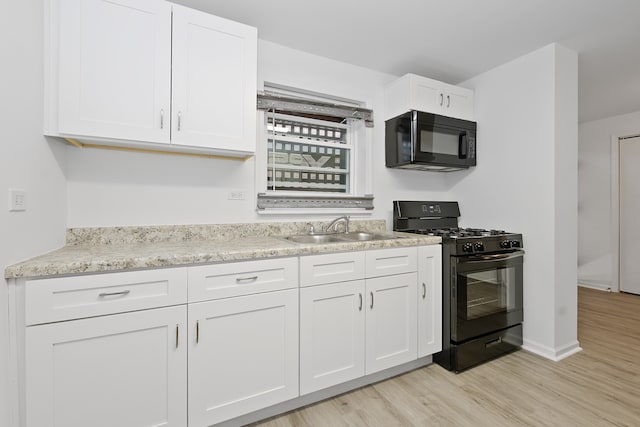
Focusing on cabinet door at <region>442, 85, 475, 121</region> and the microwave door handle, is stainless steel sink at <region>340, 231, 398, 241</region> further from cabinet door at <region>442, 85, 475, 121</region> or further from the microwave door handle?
cabinet door at <region>442, 85, 475, 121</region>

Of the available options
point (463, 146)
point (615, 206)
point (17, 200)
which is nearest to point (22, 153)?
point (17, 200)

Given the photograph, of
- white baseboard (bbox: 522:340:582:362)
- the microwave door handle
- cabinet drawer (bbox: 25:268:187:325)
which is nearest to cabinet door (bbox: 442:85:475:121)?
the microwave door handle

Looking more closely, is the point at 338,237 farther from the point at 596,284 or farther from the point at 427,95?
the point at 596,284

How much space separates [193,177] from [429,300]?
184cm

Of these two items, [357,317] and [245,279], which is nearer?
[245,279]

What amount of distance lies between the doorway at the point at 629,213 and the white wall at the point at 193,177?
3.63 meters

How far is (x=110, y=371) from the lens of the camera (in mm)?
1234

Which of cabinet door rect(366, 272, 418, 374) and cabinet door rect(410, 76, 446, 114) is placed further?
cabinet door rect(410, 76, 446, 114)

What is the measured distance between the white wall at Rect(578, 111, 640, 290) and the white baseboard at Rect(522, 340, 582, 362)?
8.37 ft

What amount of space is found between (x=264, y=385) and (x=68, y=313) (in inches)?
37.0

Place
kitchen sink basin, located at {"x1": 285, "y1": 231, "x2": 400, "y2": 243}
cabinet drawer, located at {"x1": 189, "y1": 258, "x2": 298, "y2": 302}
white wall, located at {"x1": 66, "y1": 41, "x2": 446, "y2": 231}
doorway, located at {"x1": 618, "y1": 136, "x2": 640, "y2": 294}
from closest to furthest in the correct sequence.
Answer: cabinet drawer, located at {"x1": 189, "y1": 258, "x2": 298, "y2": 302}, white wall, located at {"x1": 66, "y1": 41, "x2": 446, "y2": 231}, kitchen sink basin, located at {"x1": 285, "y1": 231, "x2": 400, "y2": 243}, doorway, located at {"x1": 618, "y1": 136, "x2": 640, "y2": 294}

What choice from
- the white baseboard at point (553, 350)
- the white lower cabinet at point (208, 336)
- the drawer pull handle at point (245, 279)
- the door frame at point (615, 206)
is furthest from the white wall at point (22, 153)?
the door frame at point (615, 206)

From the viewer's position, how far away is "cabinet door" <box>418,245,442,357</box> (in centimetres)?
207

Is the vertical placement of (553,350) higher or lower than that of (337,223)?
lower
